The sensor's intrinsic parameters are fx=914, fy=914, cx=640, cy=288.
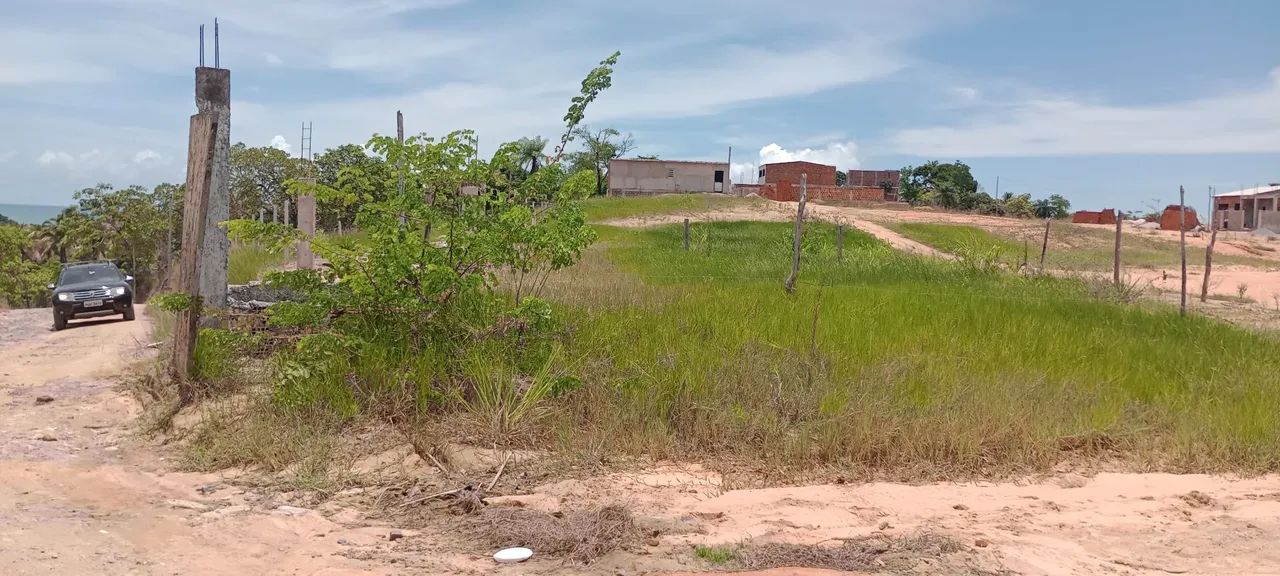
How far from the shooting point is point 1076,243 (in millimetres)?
38812

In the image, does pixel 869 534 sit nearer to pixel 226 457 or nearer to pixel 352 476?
pixel 352 476

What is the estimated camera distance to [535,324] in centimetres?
778

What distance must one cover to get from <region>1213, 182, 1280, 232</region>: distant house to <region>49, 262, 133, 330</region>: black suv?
5263cm

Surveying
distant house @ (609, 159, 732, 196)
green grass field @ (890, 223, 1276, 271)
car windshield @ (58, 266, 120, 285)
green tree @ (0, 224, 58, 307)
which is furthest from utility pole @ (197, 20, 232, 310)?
distant house @ (609, 159, 732, 196)

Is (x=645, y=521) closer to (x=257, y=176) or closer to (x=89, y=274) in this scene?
(x=89, y=274)

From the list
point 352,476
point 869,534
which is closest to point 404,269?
point 352,476

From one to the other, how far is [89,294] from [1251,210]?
58.8 m

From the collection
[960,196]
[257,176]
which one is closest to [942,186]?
[960,196]

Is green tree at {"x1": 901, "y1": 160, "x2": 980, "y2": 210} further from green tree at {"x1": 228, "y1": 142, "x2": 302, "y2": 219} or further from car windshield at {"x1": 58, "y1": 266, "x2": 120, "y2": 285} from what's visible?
car windshield at {"x1": 58, "y1": 266, "x2": 120, "y2": 285}

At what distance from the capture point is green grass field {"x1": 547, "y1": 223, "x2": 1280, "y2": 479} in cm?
673

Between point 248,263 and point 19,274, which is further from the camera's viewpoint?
point 19,274

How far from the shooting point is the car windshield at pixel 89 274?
16844mm

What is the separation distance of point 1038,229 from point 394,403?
134 feet

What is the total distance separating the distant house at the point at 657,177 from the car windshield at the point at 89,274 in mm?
41485
